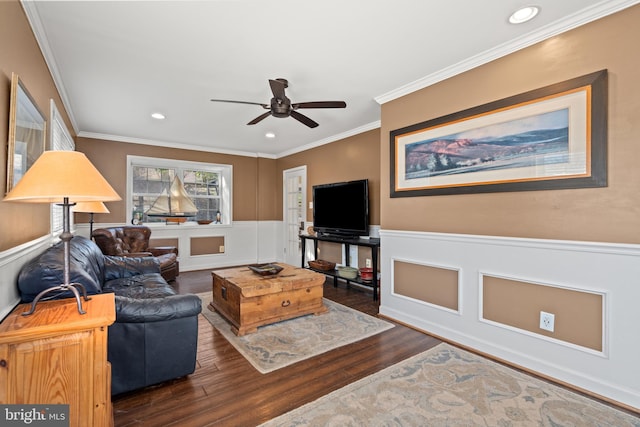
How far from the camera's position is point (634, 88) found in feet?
6.13

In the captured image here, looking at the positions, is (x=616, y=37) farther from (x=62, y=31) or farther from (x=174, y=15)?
(x=62, y=31)

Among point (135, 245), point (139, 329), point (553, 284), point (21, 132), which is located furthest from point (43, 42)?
point (553, 284)

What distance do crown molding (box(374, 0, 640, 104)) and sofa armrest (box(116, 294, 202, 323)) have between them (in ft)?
9.27

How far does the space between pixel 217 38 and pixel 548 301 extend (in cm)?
318

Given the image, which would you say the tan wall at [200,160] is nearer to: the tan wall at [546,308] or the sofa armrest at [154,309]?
the sofa armrest at [154,309]

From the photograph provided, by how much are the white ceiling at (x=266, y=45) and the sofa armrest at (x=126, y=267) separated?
6.17ft

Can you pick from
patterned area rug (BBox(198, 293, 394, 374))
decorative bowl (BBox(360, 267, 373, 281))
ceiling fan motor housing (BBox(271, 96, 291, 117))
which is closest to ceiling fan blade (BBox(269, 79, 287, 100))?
ceiling fan motor housing (BBox(271, 96, 291, 117))

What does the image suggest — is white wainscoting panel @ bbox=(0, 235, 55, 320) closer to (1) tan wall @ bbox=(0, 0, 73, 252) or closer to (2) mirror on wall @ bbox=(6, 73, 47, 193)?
(1) tan wall @ bbox=(0, 0, 73, 252)

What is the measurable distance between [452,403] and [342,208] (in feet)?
10.4

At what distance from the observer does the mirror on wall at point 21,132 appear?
5.68 feet

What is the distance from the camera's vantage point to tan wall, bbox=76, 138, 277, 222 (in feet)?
17.0

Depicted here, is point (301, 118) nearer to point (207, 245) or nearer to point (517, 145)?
point (517, 145)

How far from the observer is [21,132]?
190cm

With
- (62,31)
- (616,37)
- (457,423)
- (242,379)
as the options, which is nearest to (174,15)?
(62,31)
